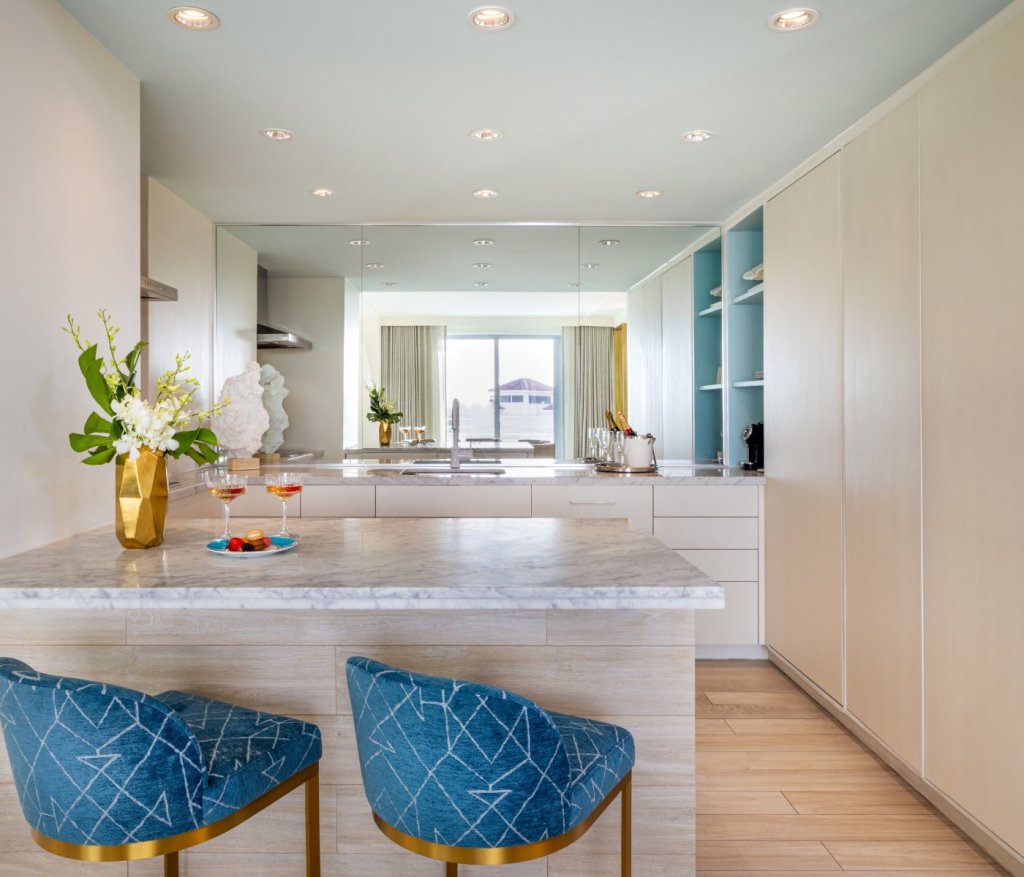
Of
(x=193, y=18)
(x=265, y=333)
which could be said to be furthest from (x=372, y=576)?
(x=265, y=333)

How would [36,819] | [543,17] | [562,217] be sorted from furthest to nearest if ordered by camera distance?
[562,217] < [543,17] < [36,819]

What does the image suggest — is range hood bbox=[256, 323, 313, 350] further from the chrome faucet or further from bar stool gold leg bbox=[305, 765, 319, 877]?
bar stool gold leg bbox=[305, 765, 319, 877]

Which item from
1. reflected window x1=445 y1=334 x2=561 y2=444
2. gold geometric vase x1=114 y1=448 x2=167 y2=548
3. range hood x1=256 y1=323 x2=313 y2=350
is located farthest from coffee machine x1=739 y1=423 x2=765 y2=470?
gold geometric vase x1=114 y1=448 x2=167 y2=548

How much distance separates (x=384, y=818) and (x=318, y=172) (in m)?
3.02

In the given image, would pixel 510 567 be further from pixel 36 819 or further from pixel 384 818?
pixel 36 819

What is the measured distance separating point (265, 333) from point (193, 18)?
239 centimetres

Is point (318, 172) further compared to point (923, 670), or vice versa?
point (318, 172)

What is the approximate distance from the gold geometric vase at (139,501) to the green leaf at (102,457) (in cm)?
6

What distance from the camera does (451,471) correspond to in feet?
14.0

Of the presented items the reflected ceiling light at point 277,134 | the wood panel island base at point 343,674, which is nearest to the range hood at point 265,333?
the reflected ceiling light at point 277,134

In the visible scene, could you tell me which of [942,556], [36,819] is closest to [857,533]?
[942,556]

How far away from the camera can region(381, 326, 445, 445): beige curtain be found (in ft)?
14.8

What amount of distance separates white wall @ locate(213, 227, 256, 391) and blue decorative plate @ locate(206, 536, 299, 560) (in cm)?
270

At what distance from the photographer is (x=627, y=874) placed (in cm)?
152
